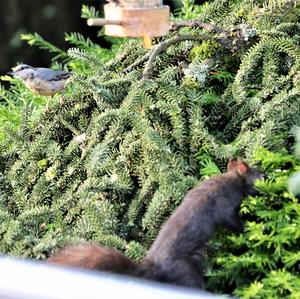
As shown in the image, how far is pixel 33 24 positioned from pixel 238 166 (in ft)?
14.7

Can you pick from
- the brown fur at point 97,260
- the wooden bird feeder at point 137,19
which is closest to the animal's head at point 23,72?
the wooden bird feeder at point 137,19

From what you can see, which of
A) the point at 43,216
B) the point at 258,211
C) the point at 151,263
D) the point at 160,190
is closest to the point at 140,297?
the point at 151,263

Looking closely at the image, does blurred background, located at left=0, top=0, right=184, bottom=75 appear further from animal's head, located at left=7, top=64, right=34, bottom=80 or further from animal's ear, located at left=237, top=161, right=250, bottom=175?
animal's ear, located at left=237, top=161, right=250, bottom=175

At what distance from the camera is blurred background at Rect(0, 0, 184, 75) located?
19.2ft

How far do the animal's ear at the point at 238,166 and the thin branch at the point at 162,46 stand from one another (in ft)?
1.88

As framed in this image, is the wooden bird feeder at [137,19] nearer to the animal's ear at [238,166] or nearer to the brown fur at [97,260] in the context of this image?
the animal's ear at [238,166]

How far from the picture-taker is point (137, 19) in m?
2.32

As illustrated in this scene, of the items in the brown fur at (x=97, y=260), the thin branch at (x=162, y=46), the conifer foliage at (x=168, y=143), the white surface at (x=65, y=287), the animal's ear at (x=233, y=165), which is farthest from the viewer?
the thin branch at (x=162, y=46)

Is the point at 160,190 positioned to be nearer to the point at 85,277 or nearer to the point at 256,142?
the point at 256,142

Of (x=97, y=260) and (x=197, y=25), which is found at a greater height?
(x=197, y=25)

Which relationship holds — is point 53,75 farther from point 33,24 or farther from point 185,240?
point 33,24

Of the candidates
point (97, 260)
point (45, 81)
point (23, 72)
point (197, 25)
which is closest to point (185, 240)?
point (97, 260)

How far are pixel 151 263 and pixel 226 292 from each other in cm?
18

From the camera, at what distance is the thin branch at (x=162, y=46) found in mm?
2279
